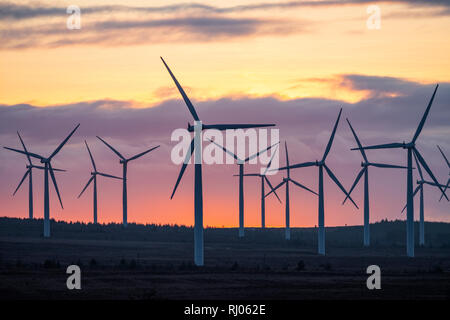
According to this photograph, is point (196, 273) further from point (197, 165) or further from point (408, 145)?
point (408, 145)

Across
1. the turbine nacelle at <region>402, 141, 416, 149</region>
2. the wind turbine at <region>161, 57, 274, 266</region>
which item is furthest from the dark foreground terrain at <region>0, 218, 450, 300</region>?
the turbine nacelle at <region>402, 141, 416, 149</region>

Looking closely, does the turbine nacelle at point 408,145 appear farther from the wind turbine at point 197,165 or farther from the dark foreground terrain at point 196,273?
the wind turbine at point 197,165

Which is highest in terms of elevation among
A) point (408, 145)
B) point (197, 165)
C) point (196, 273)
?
point (408, 145)

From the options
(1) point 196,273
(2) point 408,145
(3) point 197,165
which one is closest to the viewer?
(1) point 196,273

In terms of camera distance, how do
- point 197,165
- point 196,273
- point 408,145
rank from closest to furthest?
point 196,273 < point 197,165 < point 408,145

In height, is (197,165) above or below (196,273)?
above

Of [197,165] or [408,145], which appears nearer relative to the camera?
[197,165]

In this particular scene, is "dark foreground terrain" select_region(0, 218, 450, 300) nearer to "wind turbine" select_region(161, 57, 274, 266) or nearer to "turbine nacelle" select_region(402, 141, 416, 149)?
"wind turbine" select_region(161, 57, 274, 266)

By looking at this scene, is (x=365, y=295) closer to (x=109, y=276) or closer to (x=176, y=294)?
(x=176, y=294)

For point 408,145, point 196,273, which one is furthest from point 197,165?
point 408,145

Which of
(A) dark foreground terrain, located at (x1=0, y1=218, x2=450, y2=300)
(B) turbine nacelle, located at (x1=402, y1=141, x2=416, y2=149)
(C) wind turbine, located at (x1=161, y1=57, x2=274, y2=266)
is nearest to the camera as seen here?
(A) dark foreground terrain, located at (x1=0, y1=218, x2=450, y2=300)
